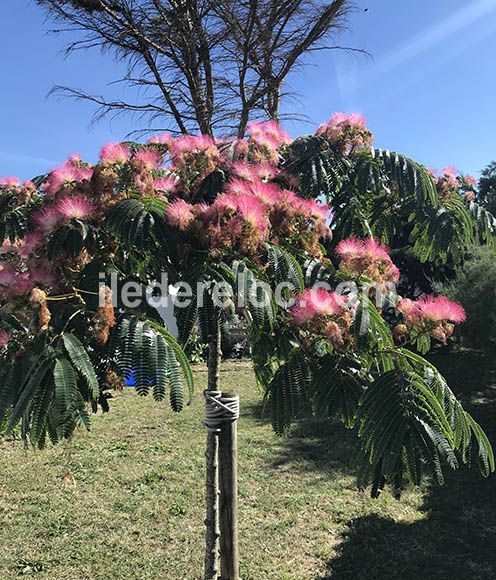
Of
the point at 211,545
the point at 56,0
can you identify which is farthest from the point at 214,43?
the point at 211,545

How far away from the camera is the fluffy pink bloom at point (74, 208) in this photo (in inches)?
62.9

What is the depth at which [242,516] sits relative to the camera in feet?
13.7

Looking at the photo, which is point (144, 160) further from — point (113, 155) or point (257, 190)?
point (257, 190)

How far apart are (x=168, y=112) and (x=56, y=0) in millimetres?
1509

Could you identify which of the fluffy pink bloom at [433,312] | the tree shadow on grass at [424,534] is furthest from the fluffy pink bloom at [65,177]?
the tree shadow on grass at [424,534]

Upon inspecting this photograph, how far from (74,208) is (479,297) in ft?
29.5

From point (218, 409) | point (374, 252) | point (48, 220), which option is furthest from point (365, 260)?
point (48, 220)

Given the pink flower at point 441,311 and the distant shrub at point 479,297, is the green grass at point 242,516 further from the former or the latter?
the distant shrub at point 479,297

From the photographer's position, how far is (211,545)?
7.39 feet

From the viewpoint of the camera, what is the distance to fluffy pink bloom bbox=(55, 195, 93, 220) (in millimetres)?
1598

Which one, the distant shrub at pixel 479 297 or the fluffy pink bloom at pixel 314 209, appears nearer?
the fluffy pink bloom at pixel 314 209

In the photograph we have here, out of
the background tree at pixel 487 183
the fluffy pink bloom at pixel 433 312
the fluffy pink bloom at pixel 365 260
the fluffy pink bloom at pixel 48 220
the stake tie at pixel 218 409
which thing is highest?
the background tree at pixel 487 183

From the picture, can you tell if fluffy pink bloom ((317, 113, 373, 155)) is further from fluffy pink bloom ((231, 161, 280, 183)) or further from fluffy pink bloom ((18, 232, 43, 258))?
fluffy pink bloom ((18, 232, 43, 258))

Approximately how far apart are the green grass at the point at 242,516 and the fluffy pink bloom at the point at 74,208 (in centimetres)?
224
